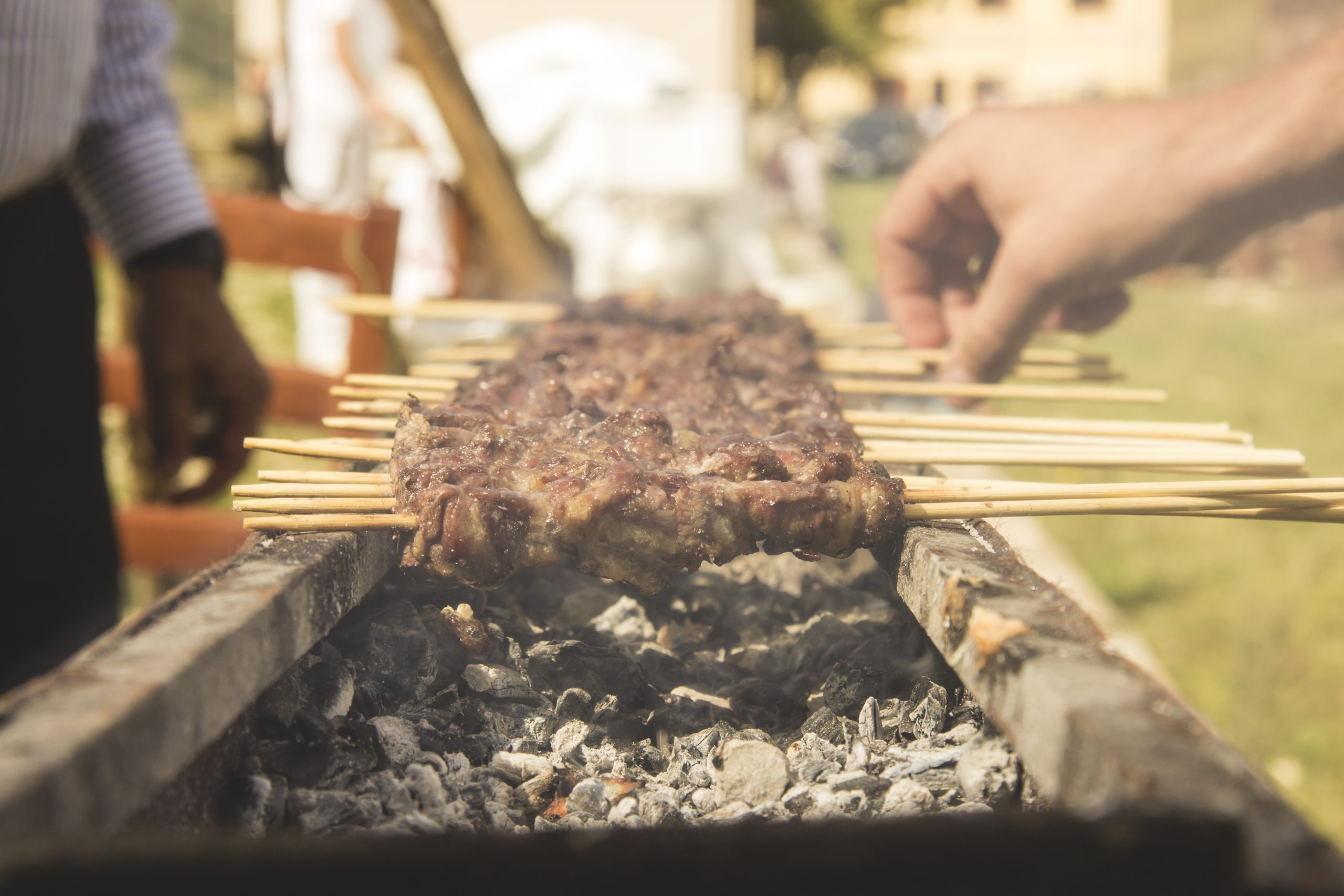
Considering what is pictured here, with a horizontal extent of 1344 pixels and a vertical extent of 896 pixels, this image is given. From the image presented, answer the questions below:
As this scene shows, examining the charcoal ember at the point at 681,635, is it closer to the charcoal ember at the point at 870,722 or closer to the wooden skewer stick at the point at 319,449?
the charcoal ember at the point at 870,722

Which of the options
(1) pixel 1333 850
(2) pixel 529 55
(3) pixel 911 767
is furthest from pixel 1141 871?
(2) pixel 529 55

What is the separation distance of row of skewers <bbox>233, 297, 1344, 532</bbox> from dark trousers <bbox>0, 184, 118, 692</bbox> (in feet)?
4.02

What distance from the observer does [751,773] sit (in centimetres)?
149

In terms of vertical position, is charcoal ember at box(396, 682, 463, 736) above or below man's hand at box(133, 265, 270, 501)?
below

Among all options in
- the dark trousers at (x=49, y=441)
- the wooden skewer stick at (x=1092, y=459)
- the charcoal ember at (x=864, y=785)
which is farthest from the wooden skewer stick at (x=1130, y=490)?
the dark trousers at (x=49, y=441)

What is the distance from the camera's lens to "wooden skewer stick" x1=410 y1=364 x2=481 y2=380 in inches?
97.7

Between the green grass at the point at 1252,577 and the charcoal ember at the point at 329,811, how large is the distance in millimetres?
3817

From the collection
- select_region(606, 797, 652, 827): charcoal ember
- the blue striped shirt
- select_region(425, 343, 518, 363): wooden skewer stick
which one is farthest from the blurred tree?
select_region(606, 797, 652, 827): charcoal ember

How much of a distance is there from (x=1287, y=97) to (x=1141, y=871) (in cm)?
194

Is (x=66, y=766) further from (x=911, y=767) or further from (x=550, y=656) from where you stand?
(x=911, y=767)

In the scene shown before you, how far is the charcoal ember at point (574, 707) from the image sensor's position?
5.31ft

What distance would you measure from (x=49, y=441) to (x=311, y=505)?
2.12m

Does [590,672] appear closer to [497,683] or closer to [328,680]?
[497,683]

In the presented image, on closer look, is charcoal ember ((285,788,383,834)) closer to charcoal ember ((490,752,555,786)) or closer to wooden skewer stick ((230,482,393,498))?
charcoal ember ((490,752,555,786))
